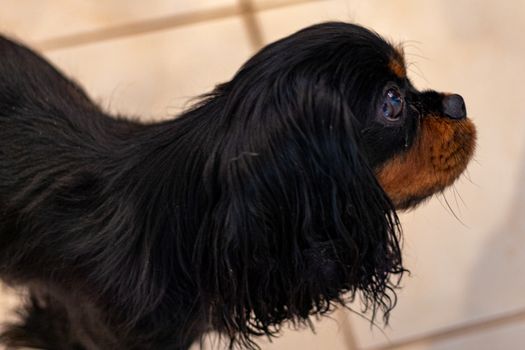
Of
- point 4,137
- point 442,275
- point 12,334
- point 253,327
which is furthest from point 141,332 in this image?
point 442,275

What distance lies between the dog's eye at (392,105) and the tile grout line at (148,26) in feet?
2.91

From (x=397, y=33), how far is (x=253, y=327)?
99 centimetres

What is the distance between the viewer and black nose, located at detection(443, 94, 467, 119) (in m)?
1.07

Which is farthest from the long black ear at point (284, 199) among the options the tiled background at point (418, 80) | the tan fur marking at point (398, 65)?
the tiled background at point (418, 80)

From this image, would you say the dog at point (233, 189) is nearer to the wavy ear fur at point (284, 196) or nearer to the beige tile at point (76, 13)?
the wavy ear fur at point (284, 196)

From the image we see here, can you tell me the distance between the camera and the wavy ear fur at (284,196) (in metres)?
0.87

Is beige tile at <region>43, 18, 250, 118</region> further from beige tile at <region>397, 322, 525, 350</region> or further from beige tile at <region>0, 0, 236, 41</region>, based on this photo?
beige tile at <region>397, 322, 525, 350</region>

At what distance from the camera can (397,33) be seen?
178 centimetres

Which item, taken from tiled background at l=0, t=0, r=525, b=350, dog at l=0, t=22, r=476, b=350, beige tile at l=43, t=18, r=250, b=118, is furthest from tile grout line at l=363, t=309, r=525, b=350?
beige tile at l=43, t=18, r=250, b=118

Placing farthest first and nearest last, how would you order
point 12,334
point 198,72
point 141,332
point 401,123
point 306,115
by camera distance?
1. point 198,72
2. point 12,334
3. point 141,332
4. point 401,123
5. point 306,115

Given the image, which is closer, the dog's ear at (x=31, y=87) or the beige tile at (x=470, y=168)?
the dog's ear at (x=31, y=87)

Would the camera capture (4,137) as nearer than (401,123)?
No

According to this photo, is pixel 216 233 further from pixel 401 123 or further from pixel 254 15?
pixel 254 15

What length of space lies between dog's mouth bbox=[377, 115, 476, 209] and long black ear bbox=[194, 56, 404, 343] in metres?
0.06
